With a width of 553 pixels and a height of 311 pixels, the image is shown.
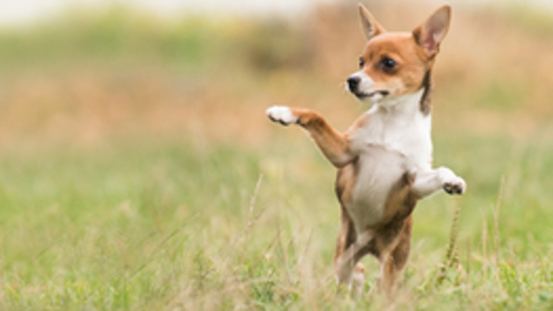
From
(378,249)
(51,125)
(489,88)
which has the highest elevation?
(378,249)

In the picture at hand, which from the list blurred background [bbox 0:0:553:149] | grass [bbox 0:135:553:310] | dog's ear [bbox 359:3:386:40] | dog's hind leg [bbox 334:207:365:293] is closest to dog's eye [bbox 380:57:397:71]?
dog's ear [bbox 359:3:386:40]

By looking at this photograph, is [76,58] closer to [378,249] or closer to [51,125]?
[51,125]

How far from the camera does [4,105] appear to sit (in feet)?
47.7

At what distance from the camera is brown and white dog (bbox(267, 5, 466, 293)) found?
312 cm

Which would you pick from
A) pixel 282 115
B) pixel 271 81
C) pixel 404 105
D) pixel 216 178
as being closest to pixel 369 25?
pixel 404 105

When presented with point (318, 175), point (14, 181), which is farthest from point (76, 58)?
point (318, 175)

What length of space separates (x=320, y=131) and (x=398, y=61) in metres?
0.47

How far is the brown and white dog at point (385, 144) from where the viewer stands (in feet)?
10.2

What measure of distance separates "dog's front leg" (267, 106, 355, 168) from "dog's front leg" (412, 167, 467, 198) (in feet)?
1.15

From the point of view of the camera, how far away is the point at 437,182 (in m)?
3.01

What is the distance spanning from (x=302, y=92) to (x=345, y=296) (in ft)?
36.1

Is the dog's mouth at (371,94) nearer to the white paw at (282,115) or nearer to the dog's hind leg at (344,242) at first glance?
the white paw at (282,115)

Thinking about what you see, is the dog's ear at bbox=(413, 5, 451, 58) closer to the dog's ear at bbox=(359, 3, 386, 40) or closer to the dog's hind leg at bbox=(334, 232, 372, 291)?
the dog's ear at bbox=(359, 3, 386, 40)

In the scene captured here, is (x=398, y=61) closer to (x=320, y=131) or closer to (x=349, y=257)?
(x=320, y=131)
